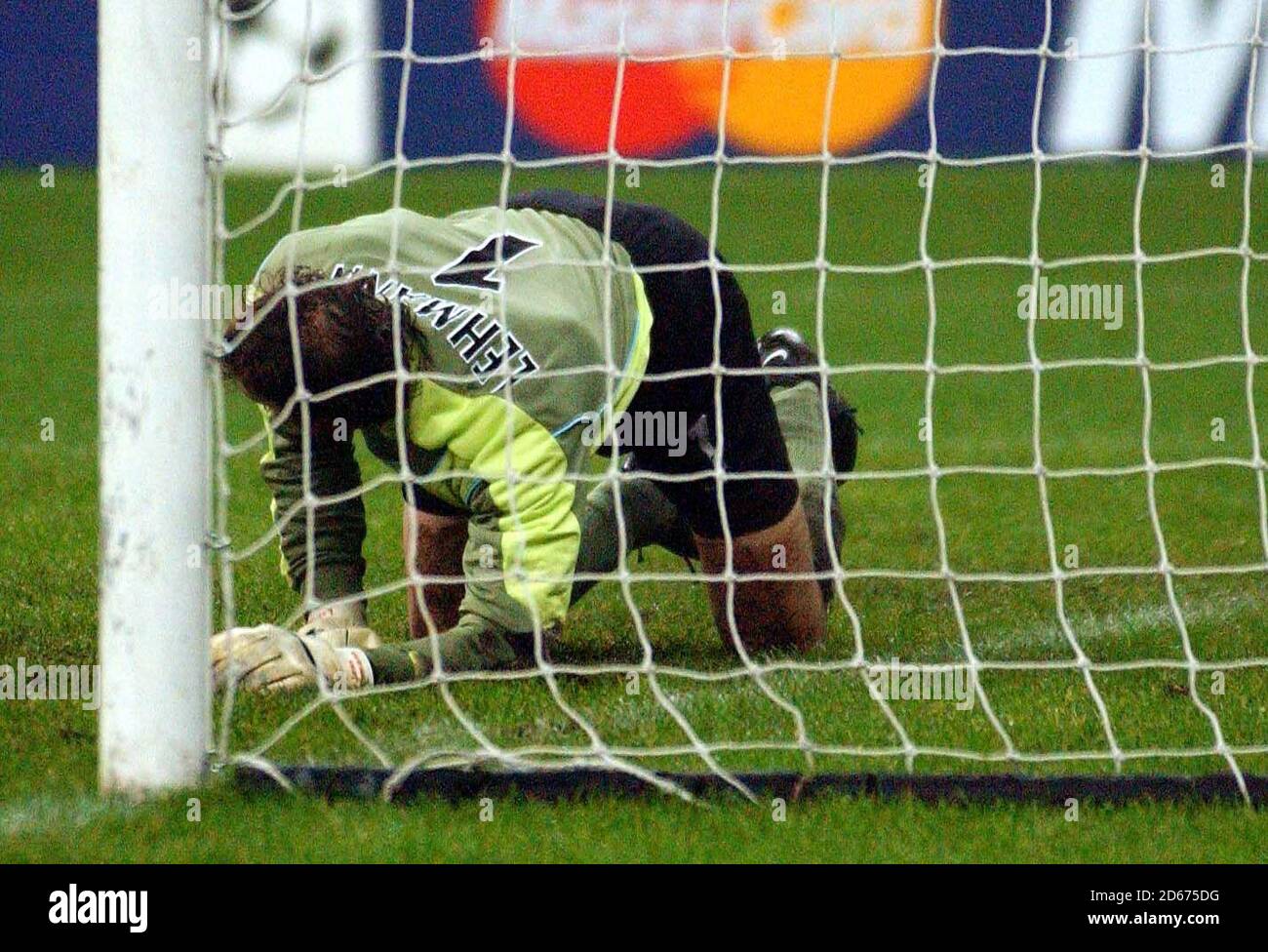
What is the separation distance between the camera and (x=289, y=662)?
10.3 ft

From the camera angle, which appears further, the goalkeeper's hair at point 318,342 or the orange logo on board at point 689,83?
the orange logo on board at point 689,83

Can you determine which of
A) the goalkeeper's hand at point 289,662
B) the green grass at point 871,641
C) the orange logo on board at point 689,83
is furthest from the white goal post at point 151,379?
the orange logo on board at point 689,83

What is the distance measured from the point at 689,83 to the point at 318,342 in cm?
933

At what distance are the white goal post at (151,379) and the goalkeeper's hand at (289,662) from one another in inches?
18.2

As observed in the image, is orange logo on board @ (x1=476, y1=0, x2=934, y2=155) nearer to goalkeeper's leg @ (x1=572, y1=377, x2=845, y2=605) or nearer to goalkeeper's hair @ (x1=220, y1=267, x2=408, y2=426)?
goalkeeper's leg @ (x1=572, y1=377, x2=845, y2=605)

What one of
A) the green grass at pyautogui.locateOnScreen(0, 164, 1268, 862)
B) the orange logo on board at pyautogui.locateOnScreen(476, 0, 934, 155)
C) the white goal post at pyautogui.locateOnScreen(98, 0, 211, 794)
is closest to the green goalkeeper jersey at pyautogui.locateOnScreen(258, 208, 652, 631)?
the green grass at pyautogui.locateOnScreen(0, 164, 1268, 862)

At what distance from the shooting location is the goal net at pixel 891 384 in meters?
2.96

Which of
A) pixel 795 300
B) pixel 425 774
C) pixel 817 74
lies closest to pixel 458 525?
pixel 425 774

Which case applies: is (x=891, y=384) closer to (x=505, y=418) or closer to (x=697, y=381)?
(x=697, y=381)

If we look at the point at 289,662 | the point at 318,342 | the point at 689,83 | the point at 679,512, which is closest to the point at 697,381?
the point at 679,512

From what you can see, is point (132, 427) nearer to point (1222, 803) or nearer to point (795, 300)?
point (1222, 803)

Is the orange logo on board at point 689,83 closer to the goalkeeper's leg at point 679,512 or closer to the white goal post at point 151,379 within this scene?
the goalkeeper's leg at point 679,512

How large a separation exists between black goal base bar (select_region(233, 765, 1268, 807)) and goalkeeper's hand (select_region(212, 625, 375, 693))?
0.38 metres

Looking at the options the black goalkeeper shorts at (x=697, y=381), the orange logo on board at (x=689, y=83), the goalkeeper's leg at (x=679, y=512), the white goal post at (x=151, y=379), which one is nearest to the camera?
the white goal post at (x=151, y=379)
